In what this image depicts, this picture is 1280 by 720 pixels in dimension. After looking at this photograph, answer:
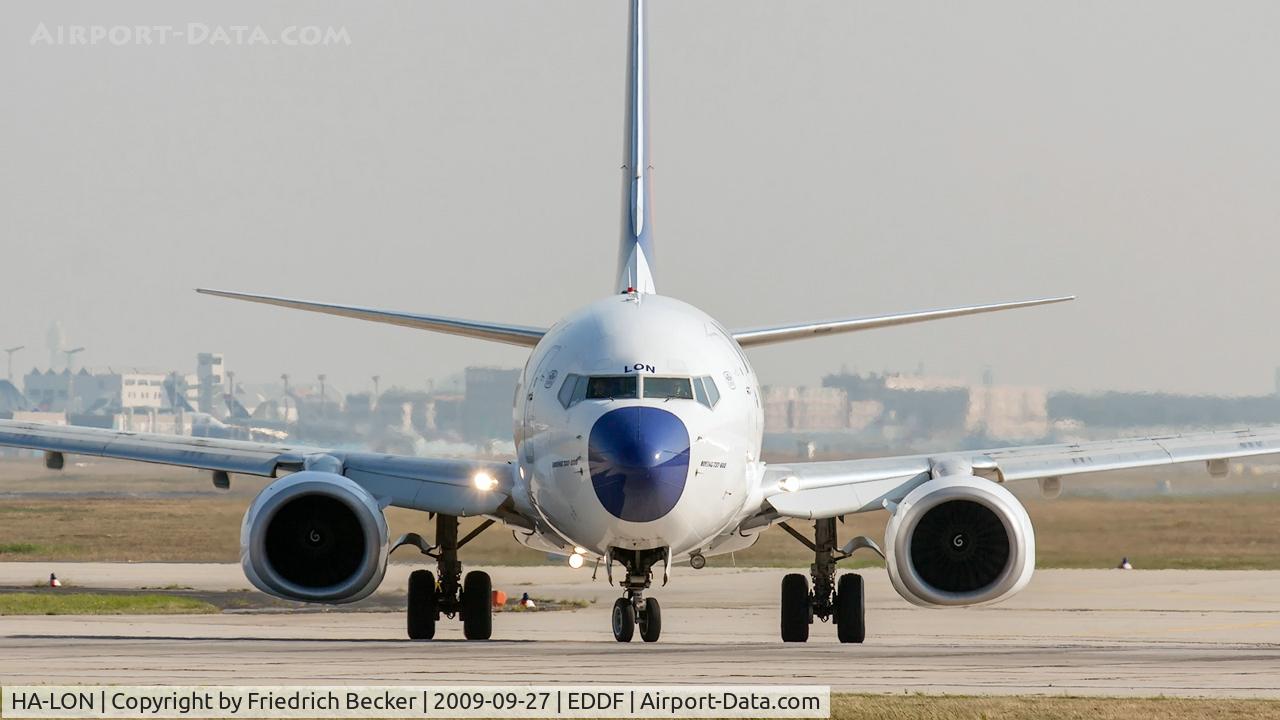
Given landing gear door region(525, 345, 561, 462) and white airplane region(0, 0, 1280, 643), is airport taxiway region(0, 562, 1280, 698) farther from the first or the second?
landing gear door region(525, 345, 561, 462)

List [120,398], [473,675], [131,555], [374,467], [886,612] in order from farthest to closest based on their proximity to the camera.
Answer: [120,398] < [131,555] < [886,612] < [374,467] < [473,675]

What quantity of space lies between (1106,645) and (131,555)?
89.6ft

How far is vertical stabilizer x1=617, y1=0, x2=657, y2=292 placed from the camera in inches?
1058

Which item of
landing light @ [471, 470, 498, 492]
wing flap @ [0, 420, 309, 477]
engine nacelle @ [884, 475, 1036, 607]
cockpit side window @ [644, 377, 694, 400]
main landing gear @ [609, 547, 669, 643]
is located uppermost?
cockpit side window @ [644, 377, 694, 400]

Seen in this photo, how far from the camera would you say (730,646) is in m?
22.5

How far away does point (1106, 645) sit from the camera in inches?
990

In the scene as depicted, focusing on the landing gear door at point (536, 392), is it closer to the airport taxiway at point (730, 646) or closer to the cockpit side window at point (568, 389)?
the cockpit side window at point (568, 389)

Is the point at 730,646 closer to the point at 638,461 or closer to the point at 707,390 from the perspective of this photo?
the point at 707,390

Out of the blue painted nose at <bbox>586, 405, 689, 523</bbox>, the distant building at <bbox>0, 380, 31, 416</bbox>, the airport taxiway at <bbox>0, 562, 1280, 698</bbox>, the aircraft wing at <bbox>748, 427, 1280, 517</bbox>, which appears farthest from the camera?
the distant building at <bbox>0, 380, 31, 416</bbox>

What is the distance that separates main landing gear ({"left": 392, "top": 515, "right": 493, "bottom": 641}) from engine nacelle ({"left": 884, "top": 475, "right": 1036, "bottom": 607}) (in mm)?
5622

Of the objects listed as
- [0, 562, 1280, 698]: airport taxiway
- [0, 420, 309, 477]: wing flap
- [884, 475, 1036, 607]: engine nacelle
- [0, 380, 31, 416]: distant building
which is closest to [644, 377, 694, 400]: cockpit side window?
[0, 562, 1280, 698]: airport taxiway

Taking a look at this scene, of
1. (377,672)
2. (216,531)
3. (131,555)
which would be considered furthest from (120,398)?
(377,672)

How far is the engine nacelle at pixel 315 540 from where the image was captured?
72.2ft

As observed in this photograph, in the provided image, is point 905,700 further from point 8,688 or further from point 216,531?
point 216,531
